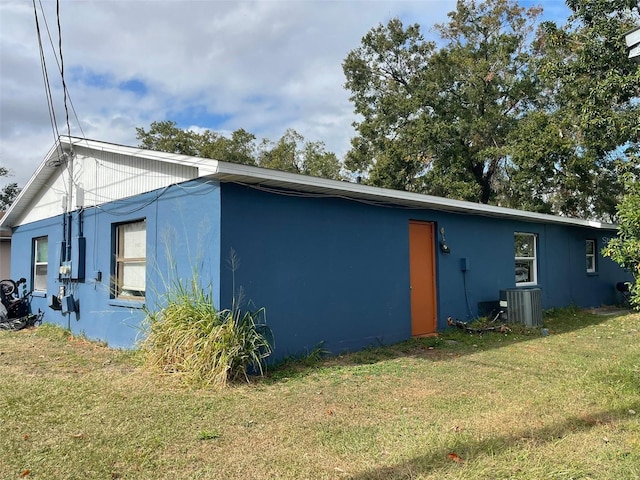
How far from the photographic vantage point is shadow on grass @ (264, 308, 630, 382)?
630cm

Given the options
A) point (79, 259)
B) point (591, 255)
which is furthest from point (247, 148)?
point (79, 259)

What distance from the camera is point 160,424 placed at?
13.8 feet

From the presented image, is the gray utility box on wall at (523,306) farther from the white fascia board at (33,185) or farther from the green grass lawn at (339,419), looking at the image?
the white fascia board at (33,185)

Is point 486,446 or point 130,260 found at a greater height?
point 130,260

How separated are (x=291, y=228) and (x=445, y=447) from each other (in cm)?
376

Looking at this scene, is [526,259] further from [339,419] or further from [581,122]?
[339,419]

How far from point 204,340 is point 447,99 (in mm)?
18658

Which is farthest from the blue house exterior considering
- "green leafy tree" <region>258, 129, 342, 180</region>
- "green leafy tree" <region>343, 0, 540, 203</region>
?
"green leafy tree" <region>258, 129, 342, 180</region>

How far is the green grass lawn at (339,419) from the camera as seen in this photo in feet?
11.1

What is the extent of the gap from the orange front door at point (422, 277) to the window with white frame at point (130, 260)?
461cm

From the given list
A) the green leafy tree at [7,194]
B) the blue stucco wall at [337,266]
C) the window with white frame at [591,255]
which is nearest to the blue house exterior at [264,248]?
the blue stucco wall at [337,266]

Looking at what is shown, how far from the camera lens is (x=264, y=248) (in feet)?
20.9

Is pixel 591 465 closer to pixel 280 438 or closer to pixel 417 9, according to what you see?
pixel 280 438

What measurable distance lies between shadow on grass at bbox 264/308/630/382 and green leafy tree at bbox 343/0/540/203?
35.1ft
